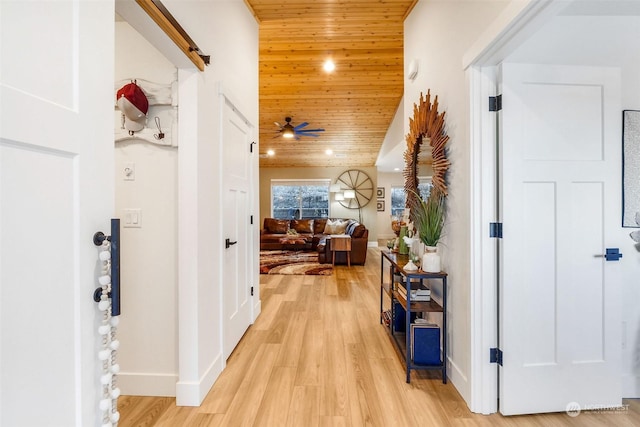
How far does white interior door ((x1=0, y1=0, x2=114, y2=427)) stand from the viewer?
0.69 m

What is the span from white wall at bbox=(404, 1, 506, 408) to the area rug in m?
3.35

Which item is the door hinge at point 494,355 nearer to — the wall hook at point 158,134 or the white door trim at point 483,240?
the white door trim at point 483,240

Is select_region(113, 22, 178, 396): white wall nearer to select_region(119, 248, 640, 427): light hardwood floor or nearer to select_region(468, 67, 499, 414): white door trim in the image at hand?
select_region(119, 248, 640, 427): light hardwood floor

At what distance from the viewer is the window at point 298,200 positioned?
9.20 metres

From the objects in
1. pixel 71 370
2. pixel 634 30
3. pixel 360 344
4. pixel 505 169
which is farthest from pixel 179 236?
pixel 634 30

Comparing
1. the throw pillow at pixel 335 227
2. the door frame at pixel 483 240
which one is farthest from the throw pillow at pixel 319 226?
the door frame at pixel 483 240

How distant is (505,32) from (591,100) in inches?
32.4

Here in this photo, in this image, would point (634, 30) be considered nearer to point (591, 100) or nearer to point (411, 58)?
point (591, 100)

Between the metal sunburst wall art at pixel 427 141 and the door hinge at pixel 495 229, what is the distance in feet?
1.50

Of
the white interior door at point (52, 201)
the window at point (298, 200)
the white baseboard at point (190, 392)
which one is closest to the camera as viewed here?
the white interior door at point (52, 201)

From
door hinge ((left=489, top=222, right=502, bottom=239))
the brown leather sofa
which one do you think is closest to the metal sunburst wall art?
door hinge ((left=489, top=222, right=502, bottom=239))

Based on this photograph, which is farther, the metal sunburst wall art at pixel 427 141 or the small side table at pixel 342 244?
the small side table at pixel 342 244

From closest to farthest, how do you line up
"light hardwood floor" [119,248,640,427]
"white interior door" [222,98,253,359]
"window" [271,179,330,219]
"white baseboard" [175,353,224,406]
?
"light hardwood floor" [119,248,640,427], "white baseboard" [175,353,224,406], "white interior door" [222,98,253,359], "window" [271,179,330,219]

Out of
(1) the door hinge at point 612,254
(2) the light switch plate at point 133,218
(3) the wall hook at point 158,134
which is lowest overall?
(1) the door hinge at point 612,254
